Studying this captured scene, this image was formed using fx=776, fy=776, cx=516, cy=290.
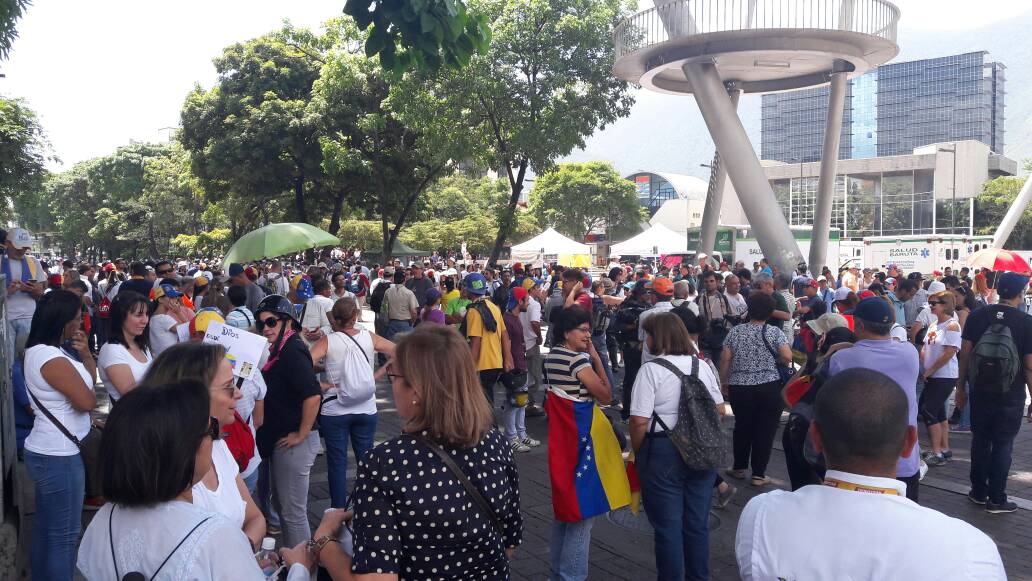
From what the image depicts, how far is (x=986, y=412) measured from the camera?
6.02m

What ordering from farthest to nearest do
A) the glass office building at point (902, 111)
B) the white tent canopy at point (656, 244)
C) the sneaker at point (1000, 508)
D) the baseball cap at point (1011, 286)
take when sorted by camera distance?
the glass office building at point (902, 111) → the white tent canopy at point (656, 244) → the sneaker at point (1000, 508) → the baseball cap at point (1011, 286)

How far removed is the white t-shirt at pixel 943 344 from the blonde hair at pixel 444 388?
6492 mm

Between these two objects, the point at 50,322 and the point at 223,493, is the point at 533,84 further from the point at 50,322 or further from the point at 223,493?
the point at 223,493

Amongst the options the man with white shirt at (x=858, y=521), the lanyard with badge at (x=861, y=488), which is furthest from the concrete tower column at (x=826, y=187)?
the lanyard with badge at (x=861, y=488)

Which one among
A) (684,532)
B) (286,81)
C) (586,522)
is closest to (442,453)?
(586,522)

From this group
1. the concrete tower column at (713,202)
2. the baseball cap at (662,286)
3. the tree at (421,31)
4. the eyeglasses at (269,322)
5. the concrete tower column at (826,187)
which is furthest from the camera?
the concrete tower column at (713,202)

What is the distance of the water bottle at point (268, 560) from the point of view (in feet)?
7.57

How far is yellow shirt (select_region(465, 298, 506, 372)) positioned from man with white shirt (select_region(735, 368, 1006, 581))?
18.4ft

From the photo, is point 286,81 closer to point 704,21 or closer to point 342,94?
point 342,94

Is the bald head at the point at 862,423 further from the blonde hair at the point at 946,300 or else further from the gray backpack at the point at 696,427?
the blonde hair at the point at 946,300

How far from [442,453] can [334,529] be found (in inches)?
15.8

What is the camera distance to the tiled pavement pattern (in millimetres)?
5094

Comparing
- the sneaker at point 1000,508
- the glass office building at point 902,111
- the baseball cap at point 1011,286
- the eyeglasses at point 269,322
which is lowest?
the sneaker at point 1000,508

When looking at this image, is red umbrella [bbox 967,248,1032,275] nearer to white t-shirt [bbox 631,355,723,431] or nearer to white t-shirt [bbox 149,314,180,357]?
white t-shirt [bbox 631,355,723,431]
